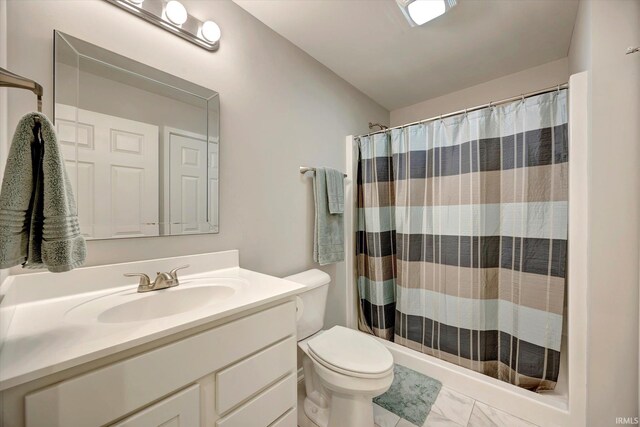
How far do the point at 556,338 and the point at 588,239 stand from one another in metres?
0.55

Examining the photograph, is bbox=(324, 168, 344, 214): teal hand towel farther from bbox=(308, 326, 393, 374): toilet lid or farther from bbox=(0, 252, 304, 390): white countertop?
bbox=(0, 252, 304, 390): white countertop

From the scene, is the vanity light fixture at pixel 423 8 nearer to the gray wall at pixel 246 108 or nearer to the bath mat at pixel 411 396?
the gray wall at pixel 246 108

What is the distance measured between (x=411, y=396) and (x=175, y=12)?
242 cm

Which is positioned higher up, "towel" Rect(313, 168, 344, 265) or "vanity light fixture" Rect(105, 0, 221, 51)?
"vanity light fixture" Rect(105, 0, 221, 51)

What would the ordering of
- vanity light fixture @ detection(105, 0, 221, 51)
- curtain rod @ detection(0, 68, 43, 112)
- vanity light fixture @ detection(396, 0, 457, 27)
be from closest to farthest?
curtain rod @ detection(0, 68, 43, 112), vanity light fixture @ detection(105, 0, 221, 51), vanity light fixture @ detection(396, 0, 457, 27)

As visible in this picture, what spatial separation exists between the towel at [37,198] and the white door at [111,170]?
1.50ft

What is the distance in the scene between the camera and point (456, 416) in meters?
1.36

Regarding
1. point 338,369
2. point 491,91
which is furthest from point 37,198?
point 491,91

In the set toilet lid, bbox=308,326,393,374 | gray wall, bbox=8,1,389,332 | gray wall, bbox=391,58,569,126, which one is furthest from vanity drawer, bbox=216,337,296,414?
gray wall, bbox=391,58,569,126

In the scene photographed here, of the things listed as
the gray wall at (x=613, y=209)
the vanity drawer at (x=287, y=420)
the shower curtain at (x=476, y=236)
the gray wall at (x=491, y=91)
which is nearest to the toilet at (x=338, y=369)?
the vanity drawer at (x=287, y=420)

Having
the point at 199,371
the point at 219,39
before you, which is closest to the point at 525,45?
the point at 219,39

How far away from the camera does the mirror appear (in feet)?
3.01

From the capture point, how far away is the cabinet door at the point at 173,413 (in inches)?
23.8

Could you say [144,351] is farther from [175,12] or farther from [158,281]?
[175,12]
